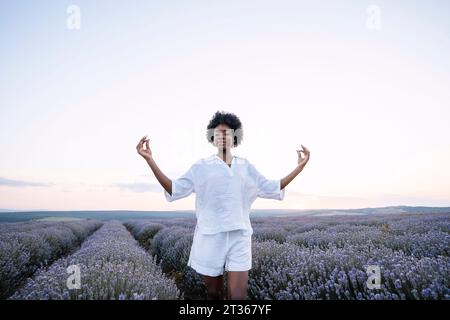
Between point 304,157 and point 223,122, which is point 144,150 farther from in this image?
point 304,157

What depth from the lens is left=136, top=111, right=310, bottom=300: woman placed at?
2133 mm

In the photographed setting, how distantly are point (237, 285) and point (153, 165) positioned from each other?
3.18 feet

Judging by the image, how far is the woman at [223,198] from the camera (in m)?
2.13

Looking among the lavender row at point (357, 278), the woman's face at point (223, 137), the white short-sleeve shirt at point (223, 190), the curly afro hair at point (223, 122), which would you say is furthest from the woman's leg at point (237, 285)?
the curly afro hair at point (223, 122)

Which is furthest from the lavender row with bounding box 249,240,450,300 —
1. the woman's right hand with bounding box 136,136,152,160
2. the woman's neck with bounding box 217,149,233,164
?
the woman's right hand with bounding box 136,136,152,160

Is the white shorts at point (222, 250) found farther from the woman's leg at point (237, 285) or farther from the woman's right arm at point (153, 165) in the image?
the woman's right arm at point (153, 165)

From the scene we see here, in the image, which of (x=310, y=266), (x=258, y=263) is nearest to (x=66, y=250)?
(x=258, y=263)

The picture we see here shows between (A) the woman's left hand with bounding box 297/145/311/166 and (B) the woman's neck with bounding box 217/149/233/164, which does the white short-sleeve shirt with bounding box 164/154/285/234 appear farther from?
(A) the woman's left hand with bounding box 297/145/311/166

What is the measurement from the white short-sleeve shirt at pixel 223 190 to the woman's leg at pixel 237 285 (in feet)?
0.95

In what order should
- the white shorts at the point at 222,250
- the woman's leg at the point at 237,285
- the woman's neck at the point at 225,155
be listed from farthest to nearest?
the woman's neck at the point at 225,155 < the white shorts at the point at 222,250 < the woman's leg at the point at 237,285

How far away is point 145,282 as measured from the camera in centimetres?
245

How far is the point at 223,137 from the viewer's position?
244cm

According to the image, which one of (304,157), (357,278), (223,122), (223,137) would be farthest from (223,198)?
(357,278)
